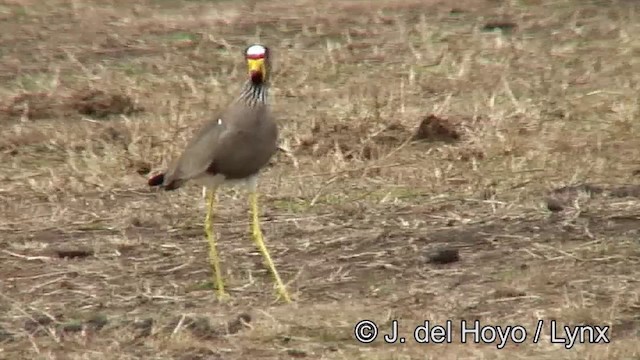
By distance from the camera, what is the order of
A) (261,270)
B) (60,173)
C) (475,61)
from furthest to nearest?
(475,61) < (60,173) < (261,270)

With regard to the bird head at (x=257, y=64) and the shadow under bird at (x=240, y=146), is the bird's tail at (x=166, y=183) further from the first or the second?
the bird head at (x=257, y=64)

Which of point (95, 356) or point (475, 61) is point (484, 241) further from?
point (475, 61)

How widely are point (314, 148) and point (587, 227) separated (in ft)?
6.94

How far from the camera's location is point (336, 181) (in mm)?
8000

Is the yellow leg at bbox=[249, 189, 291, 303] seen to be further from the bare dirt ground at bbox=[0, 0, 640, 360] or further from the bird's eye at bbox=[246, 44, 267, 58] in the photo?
the bird's eye at bbox=[246, 44, 267, 58]

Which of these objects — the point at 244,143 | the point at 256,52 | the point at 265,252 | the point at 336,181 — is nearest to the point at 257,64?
the point at 256,52

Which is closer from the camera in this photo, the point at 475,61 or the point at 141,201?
the point at 141,201

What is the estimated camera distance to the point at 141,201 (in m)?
7.77

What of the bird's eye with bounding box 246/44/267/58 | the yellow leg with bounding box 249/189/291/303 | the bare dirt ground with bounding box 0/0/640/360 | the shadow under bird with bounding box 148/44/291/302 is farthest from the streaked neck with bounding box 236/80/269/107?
the bare dirt ground with bounding box 0/0/640/360

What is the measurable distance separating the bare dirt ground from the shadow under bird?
38cm

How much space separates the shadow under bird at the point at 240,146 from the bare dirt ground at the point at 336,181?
384 millimetres

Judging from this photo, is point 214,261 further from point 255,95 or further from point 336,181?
point 336,181

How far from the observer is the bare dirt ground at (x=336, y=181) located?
5.85 metres

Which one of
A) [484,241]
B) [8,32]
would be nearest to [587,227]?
[484,241]
